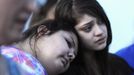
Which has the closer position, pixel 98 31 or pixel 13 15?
pixel 13 15

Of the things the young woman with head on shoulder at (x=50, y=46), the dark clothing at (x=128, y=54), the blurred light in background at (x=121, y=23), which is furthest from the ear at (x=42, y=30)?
the blurred light in background at (x=121, y=23)

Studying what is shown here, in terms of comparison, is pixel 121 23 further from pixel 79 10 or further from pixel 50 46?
pixel 50 46

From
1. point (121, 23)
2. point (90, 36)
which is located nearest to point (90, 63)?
point (90, 36)

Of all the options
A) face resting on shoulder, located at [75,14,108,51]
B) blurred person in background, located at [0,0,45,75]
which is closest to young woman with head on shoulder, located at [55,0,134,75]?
face resting on shoulder, located at [75,14,108,51]

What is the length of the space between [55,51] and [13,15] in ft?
1.78

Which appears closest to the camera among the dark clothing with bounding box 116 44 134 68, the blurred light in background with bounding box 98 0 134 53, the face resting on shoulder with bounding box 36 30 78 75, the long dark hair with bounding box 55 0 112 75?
the face resting on shoulder with bounding box 36 30 78 75

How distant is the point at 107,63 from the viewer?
119 centimetres

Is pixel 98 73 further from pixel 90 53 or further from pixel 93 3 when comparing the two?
pixel 93 3

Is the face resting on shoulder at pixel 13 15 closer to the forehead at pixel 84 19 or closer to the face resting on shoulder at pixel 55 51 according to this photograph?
the face resting on shoulder at pixel 55 51

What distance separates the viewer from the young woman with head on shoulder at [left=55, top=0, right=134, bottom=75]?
104cm

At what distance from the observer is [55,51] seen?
34.0 inches

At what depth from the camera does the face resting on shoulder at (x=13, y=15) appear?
0.32 metres

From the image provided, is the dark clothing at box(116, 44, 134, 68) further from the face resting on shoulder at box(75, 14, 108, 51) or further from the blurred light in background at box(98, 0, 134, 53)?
the face resting on shoulder at box(75, 14, 108, 51)

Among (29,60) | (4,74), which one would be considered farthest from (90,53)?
(4,74)
